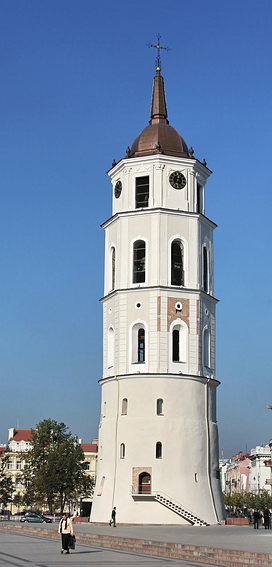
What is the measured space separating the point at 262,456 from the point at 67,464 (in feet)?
348

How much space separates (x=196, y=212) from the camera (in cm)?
5856

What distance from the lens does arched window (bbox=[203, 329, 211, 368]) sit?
57234 mm

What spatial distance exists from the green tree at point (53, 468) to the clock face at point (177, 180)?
2886cm

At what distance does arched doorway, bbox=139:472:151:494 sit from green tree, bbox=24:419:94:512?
23.2 m

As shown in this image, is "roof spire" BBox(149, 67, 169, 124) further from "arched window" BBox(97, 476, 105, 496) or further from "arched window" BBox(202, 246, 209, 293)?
"arched window" BBox(97, 476, 105, 496)

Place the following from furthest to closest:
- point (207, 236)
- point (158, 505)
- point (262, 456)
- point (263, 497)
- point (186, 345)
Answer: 1. point (262, 456)
2. point (263, 497)
3. point (207, 236)
4. point (186, 345)
5. point (158, 505)

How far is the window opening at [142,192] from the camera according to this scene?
58.3m

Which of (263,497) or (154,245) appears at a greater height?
(154,245)

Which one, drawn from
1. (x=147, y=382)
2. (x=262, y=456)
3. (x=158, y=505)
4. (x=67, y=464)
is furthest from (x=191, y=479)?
(x=262, y=456)

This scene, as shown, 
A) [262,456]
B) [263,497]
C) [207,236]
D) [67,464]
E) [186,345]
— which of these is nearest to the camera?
[186,345]

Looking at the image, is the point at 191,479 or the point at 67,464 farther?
the point at 67,464

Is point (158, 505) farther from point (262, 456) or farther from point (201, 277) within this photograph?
point (262, 456)

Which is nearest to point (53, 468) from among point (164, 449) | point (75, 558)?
point (164, 449)

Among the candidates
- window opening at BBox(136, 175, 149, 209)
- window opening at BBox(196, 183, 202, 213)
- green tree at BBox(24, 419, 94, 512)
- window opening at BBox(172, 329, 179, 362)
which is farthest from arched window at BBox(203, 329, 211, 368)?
green tree at BBox(24, 419, 94, 512)
